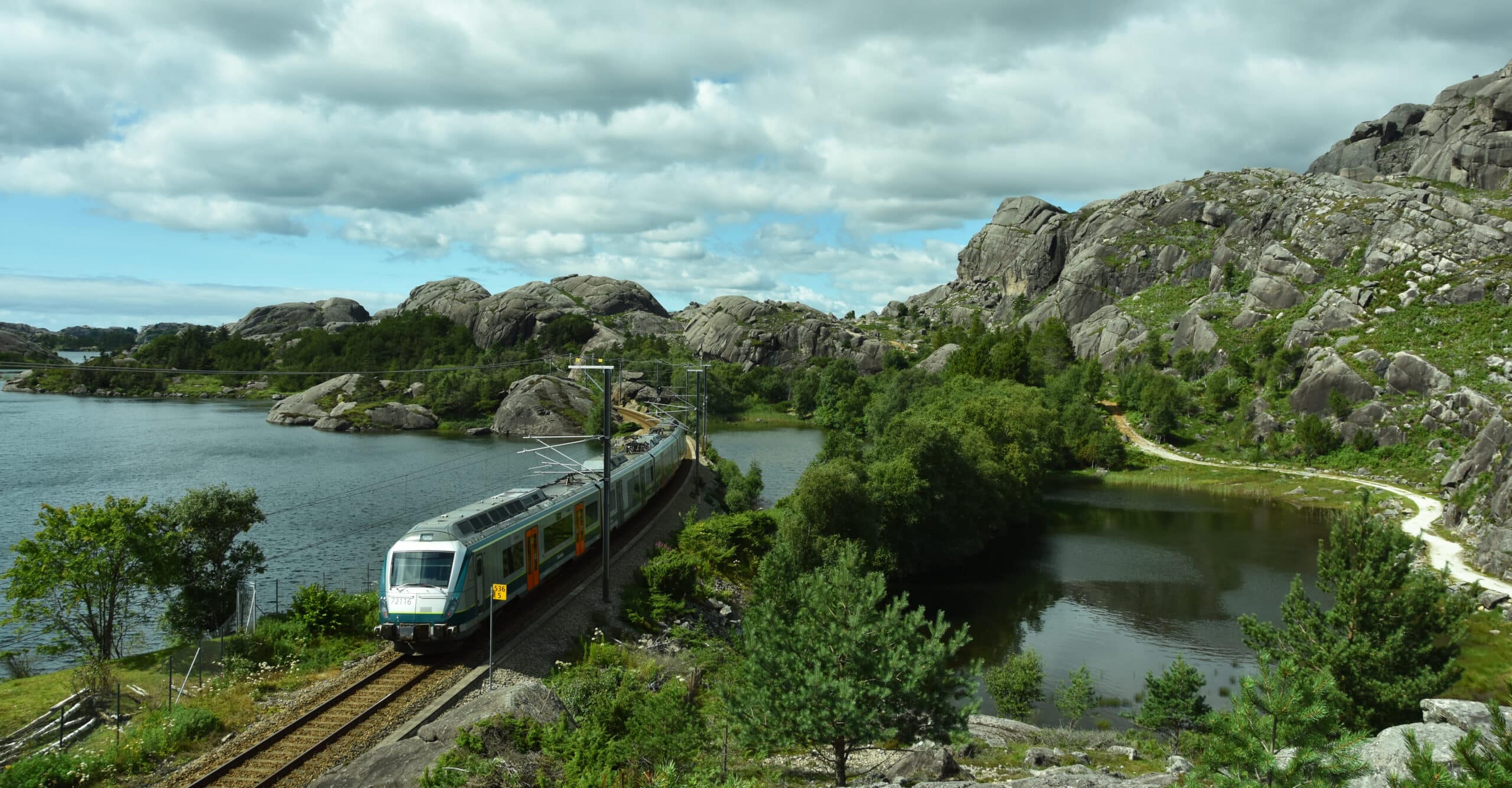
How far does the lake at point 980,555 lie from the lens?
4106cm

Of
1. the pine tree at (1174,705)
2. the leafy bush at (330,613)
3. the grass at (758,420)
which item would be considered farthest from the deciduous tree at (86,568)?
the grass at (758,420)

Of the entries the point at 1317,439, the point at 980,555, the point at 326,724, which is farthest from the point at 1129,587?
the point at 1317,439

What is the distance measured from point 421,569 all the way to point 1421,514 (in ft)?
228

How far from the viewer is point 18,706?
2058cm

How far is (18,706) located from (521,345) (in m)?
165

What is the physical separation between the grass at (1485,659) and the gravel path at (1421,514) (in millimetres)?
2105

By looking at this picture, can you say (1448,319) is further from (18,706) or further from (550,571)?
(18,706)

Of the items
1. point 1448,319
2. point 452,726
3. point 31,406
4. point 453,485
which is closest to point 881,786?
point 452,726

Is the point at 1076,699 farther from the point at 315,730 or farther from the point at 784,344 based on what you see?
the point at 784,344

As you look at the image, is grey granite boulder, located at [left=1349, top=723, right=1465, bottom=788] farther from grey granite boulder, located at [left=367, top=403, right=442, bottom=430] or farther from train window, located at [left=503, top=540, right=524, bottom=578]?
grey granite boulder, located at [left=367, top=403, right=442, bottom=430]

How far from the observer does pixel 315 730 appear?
19.3m

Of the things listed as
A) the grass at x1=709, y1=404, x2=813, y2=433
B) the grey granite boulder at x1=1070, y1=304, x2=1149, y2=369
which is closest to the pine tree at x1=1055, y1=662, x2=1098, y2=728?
the grass at x1=709, y1=404, x2=813, y2=433

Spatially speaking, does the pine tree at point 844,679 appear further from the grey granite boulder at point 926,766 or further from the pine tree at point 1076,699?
the pine tree at point 1076,699

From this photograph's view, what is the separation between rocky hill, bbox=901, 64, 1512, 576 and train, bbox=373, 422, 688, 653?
169ft
